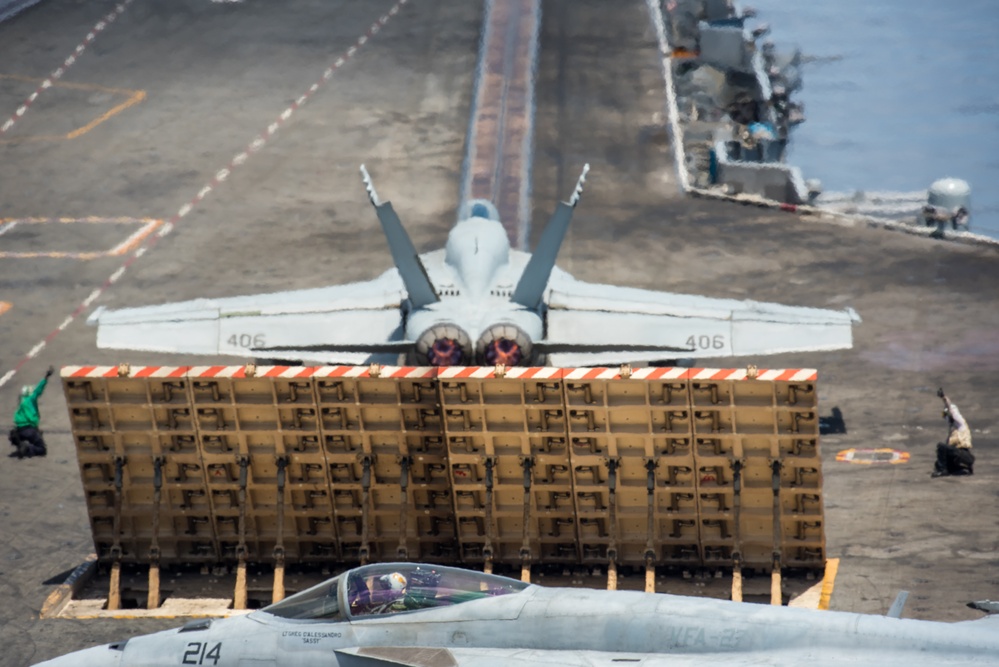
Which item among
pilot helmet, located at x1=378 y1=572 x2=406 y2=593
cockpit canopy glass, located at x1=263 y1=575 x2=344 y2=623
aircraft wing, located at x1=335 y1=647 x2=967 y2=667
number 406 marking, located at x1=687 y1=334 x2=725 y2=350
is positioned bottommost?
aircraft wing, located at x1=335 y1=647 x2=967 y2=667

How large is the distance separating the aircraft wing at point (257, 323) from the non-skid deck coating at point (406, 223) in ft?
7.78

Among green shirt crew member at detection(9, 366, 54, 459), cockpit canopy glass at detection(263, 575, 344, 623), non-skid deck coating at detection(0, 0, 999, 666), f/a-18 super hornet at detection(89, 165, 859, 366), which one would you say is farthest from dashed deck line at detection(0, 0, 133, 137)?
cockpit canopy glass at detection(263, 575, 344, 623)

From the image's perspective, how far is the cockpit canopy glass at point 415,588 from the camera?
19094 millimetres

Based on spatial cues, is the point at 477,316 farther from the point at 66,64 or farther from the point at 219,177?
the point at 66,64

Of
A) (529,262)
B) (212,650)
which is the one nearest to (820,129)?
(529,262)

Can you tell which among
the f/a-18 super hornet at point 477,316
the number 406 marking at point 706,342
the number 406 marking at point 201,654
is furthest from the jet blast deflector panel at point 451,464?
the number 406 marking at point 706,342

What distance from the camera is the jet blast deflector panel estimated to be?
23.9 metres

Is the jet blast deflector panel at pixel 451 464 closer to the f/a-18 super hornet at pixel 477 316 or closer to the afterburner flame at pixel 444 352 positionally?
the afterburner flame at pixel 444 352

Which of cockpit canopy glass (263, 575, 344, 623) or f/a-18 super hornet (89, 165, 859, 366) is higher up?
f/a-18 super hornet (89, 165, 859, 366)

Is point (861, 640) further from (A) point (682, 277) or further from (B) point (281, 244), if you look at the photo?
(B) point (281, 244)

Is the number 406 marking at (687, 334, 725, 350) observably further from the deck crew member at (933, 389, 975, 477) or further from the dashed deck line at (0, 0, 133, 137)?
the dashed deck line at (0, 0, 133, 137)

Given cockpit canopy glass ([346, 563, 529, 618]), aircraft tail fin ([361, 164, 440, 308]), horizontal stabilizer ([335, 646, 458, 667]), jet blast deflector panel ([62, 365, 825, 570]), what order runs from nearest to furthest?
horizontal stabilizer ([335, 646, 458, 667])
cockpit canopy glass ([346, 563, 529, 618])
jet blast deflector panel ([62, 365, 825, 570])
aircraft tail fin ([361, 164, 440, 308])

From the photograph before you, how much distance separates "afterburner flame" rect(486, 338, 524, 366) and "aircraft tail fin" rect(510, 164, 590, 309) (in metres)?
1.75

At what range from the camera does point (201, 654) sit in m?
19.3
